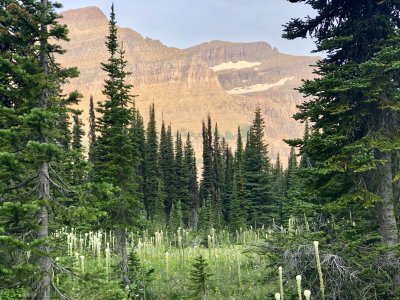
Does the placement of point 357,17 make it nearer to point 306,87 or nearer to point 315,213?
point 306,87

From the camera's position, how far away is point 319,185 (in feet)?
35.4

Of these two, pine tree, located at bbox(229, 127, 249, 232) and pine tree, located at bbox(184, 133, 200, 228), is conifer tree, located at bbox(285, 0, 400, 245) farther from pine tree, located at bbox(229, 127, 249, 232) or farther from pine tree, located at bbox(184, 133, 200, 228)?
pine tree, located at bbox(184, 133, 200, 228)

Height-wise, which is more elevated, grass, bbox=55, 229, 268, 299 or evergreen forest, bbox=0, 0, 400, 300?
evergreen forest, bbox=0, 0, 400, 300

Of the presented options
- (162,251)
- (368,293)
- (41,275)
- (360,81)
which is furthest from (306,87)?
(162,251)

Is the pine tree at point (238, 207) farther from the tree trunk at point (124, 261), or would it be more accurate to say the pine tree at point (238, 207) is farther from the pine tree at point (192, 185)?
the tree trunk at point (124, 261)

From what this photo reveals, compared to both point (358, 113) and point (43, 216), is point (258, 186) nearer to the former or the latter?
point (358, 113)

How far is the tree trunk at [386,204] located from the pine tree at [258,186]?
116 feet

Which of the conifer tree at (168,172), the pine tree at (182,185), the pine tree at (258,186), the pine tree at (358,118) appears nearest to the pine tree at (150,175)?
the conifer tree at (168,172)

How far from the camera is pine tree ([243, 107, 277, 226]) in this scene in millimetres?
46219

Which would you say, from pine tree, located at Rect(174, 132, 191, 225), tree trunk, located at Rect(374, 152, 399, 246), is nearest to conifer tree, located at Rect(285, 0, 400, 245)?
tree trunk, located at Rect(374, 152, 399, 246)

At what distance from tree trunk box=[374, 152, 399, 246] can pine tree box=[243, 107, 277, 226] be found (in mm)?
35266

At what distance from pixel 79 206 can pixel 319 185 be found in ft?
21.6

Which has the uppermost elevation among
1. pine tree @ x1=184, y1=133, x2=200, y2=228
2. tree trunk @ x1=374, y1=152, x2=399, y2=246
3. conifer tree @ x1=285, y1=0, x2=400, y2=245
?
conifer tree @ x1=285, y1=0, x2=400, y2=245

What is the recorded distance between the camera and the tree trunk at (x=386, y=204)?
33.0 feet
